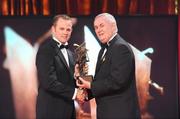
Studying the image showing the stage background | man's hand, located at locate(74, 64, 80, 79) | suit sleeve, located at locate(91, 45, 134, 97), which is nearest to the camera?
suit sleeve, located at locate(91, 45, 134, 97)

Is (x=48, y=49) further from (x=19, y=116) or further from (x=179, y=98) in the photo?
(x=179, y=98)

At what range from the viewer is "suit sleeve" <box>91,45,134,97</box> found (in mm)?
2844

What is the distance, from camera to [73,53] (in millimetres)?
3355

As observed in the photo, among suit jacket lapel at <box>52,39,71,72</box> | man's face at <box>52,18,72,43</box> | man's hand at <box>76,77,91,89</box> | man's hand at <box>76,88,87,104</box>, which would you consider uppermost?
man's face at <box>52,18,72,43</box>

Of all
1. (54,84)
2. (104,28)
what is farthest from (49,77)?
(104,28)

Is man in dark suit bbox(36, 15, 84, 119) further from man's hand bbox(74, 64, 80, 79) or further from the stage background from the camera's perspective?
the stage background

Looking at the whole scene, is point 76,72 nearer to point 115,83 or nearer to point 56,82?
point 56,82

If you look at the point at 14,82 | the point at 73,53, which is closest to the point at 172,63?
the point at 73,53

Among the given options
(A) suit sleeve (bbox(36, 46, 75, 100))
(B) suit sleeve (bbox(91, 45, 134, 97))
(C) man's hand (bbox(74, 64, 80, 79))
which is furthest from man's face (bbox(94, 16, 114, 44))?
(A) suit sleeve (bbox(36, 46, 75, 100))

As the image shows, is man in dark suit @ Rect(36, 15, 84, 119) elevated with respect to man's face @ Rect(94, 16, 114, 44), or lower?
lower

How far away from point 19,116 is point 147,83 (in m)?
1.20

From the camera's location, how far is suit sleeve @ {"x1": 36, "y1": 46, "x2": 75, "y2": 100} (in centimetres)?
316

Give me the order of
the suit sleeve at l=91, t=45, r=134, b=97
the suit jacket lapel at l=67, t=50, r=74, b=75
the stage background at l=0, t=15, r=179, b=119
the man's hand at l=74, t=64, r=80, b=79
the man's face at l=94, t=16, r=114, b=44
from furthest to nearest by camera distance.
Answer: the stage background at l=0, t=15, r=179, b=119 < the suit jacket lapel at l=67, t=50, r=74, b=75 < the man's hand at l=74, t=64, r=80, b=79 < the man's face at l=94, t=16, r=114, b=44 < the suit sleeve at l=91, t=45, r=134, b=97

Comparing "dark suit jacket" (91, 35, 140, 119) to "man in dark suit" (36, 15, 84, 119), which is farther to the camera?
"man in dark suit" (36, 15, 84, 119)
